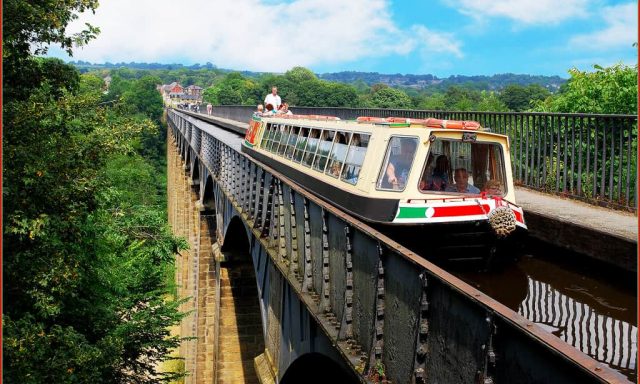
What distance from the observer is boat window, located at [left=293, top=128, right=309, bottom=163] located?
12.9 meters

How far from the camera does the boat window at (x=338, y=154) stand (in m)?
10.1

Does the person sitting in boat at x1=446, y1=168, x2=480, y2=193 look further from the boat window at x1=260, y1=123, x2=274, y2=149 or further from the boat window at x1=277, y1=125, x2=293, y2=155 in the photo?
the boat window at x1=260, y1=123, x2=274, y2=149

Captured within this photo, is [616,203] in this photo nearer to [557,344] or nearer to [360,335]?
[360,335]

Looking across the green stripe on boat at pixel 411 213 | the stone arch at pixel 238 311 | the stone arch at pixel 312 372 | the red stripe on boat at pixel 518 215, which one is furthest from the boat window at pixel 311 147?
the stone arch at pixel 238 311

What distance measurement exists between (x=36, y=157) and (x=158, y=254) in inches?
323

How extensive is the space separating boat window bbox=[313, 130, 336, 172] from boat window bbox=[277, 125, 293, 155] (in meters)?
3.25

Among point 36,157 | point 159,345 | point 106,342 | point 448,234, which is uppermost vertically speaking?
point 36,157

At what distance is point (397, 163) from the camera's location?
845 centimetres

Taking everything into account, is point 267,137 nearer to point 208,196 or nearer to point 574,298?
point 574,298

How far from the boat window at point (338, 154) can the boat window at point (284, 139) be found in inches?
164

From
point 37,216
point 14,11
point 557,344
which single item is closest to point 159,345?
point 37,216

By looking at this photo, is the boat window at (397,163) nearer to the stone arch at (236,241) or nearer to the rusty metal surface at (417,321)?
the rusty metal surface at (417,321)

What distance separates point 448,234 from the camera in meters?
7.70

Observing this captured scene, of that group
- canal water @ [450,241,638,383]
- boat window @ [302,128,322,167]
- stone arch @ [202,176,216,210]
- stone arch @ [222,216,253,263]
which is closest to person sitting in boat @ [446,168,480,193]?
canal water @ [450,241,638,383]
